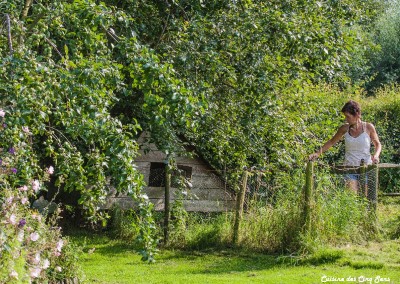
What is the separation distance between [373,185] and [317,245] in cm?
155

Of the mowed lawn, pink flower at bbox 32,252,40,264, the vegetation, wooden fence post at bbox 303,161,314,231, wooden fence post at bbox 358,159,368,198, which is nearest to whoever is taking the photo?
pink flower at bbox 32,252,40,264

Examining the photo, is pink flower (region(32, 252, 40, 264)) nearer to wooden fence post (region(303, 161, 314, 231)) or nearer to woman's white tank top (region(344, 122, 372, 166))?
wooden fence post (region(303, 161, 314, 231))

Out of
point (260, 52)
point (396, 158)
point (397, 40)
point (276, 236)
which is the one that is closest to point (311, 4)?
point (260, 52)

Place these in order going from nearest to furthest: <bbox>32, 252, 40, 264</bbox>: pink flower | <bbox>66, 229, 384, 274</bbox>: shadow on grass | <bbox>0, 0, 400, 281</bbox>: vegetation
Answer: <bbox>32, 252, 40, 264</bbox>: pink flower, <bbox>0, 0, 400, 281</bbox>: vegetation, <bbox>66, 229, 384, 274</bbox>: shadow on grass

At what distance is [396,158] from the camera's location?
1855 centimetres

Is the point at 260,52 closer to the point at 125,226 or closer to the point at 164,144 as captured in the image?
the point at 164,144

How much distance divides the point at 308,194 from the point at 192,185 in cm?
380

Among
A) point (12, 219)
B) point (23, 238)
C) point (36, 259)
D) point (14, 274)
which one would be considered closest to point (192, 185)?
point (23, 238)

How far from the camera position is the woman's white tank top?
10.9 meters

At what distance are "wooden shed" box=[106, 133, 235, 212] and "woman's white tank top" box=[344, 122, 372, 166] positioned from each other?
109 inches

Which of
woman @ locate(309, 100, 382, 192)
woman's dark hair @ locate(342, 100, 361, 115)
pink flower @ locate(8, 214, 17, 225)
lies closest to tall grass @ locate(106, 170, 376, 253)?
woman @ locate(309, 100, 382, 192)

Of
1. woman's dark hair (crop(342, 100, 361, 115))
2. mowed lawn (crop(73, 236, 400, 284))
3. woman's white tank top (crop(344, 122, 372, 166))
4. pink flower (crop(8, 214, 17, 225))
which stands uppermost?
woman's dark hair (crop(342, 100, 361, 115))

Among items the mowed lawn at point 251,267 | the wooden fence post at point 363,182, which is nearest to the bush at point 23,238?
the mowed lawn at point 251,267

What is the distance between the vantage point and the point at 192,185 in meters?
13.5
